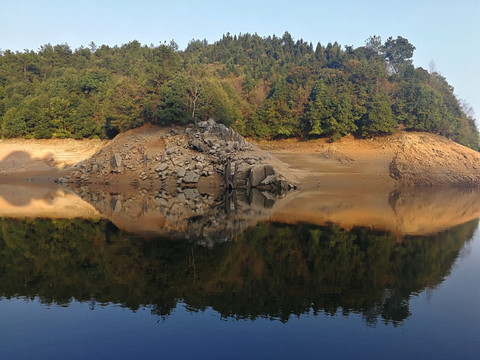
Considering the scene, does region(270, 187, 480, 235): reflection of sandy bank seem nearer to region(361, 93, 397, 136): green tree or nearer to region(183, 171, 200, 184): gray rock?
region(183, 171, 200, 184): gray rock

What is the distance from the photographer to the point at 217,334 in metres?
9.18

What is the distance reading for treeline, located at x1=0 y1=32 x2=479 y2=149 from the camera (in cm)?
4894

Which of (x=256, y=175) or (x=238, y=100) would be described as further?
(x=238, y=100)

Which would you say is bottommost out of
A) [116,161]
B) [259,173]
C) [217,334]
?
[217,334]

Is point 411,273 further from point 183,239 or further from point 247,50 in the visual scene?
point 247,50

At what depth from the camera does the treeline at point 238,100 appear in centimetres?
4894

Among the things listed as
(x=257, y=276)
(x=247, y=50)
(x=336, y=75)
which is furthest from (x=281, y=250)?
(x=247, y=50)

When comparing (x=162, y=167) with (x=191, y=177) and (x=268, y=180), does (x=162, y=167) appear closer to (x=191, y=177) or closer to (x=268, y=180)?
(x=191, y=177)

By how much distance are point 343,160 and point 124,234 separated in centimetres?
3546

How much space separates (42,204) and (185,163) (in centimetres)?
1573

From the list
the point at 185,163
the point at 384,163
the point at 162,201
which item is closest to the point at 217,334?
the point at 162,201

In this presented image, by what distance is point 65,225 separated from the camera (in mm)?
20688

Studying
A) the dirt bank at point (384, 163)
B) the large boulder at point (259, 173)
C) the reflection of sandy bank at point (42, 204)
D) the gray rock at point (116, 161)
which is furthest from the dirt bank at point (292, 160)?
the reflection of sandy bank at point (42, 204)

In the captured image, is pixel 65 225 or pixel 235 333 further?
pixel 65 225
